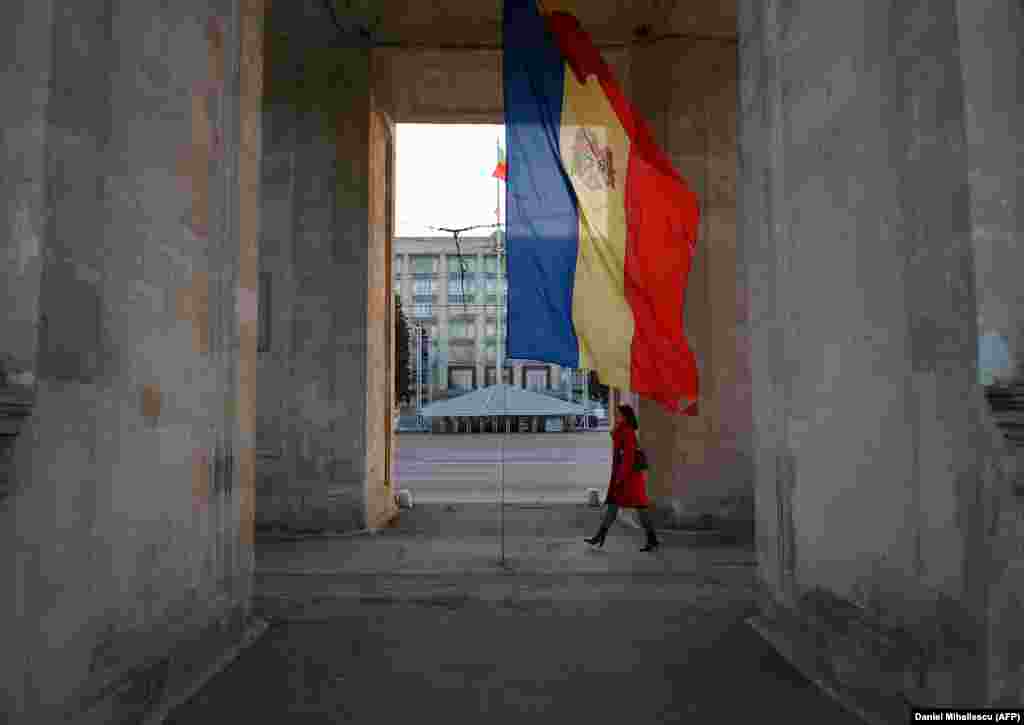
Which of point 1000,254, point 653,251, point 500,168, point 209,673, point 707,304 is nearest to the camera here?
point 1000,254

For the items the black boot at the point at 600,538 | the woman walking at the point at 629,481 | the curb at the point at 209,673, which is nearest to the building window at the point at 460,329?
the black boot at the point at 600,538

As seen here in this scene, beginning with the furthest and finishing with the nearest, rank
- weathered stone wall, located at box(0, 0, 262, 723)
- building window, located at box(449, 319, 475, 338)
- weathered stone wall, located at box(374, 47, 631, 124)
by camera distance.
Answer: building window, located at box(449, 319, 475, 338) < weathered stone wall, located at box(374, 47, 631, 124) < weathered stone wall, located at box(0, 0, 262, 723)

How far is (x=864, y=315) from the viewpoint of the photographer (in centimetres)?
452

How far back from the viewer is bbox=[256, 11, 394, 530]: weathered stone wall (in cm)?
1136

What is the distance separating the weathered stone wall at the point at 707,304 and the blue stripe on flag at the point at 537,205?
469 centimetres

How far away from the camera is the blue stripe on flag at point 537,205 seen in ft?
23.5

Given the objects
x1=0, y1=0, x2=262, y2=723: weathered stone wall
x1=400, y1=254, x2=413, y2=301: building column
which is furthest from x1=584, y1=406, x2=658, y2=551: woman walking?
x1=400, y1=254, x2=413, y2=301: building column

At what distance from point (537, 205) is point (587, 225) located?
57 centimetres

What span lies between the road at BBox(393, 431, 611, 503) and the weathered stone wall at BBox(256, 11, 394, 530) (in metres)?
2.63

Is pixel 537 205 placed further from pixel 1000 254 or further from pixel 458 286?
pixel 458 286

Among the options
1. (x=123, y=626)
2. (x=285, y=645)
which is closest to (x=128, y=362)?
(x=123, y=626)

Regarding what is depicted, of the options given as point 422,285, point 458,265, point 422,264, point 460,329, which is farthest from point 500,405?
point 460,329

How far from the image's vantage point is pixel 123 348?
4156 millimetres

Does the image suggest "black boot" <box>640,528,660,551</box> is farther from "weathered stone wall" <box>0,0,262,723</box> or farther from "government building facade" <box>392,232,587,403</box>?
"government building facade" <box>392,232,587,403</box>
